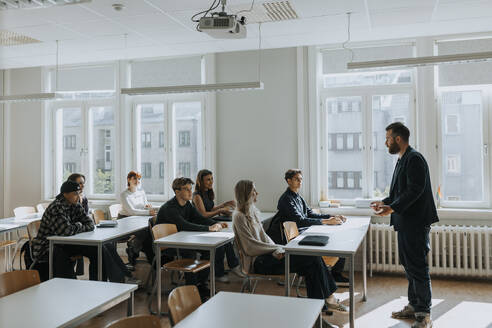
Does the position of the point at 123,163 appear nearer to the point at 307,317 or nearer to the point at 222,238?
the point at 222,238

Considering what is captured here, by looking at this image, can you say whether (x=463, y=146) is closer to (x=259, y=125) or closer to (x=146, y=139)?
(x=259, y=125)

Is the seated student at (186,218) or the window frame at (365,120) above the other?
the window frame at (365,120)

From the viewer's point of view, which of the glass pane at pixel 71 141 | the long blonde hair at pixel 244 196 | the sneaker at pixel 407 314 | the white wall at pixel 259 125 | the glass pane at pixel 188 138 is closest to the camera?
the long blonde hair at pixel 244 196

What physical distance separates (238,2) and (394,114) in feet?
9.12

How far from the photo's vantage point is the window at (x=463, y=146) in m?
5.52

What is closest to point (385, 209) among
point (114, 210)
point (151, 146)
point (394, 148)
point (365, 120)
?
point (394, 148)

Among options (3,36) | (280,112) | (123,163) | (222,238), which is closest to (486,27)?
(280,112)

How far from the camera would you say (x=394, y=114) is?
5836 millimetres

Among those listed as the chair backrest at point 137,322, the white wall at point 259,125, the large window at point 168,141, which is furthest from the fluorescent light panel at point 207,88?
the chair backrest at point 137,322

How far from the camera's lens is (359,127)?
598 centimetres

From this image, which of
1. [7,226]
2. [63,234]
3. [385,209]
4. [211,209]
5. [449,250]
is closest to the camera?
[385,209]

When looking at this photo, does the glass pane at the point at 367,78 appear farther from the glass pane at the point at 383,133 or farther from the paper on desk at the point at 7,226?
the paper on desk at the point at 7,226

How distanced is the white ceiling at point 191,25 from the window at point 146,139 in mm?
1266

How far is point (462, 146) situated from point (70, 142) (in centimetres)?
597
